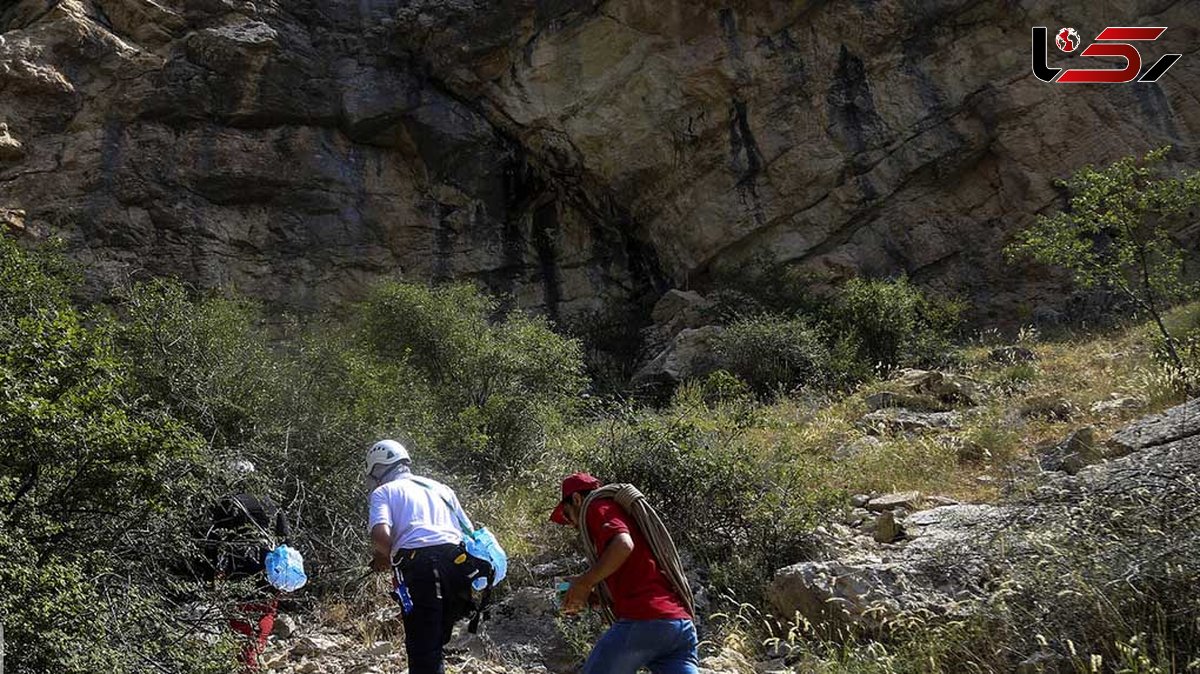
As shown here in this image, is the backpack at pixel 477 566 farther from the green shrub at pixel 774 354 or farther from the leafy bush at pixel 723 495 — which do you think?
the green shrub at pixel 774 354

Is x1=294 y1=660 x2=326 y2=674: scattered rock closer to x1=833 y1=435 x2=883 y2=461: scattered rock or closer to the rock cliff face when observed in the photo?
x1=833 y1=435 x2=883 y2=461: scattered rock

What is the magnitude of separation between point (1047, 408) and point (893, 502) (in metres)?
3.01

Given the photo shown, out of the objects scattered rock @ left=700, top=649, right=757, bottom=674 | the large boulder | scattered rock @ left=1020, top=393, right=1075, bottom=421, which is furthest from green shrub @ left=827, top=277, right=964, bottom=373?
scattered rock @ left=700, top=649, right=757, bottom=674

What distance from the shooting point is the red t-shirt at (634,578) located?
3.17 meters

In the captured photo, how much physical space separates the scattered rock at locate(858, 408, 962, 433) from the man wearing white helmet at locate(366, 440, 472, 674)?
540cm

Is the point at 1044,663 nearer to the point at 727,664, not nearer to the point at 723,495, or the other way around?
the point at 727,664

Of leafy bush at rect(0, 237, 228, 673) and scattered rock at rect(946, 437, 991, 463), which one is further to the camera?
scattered rock at rect(946, 437, 991, 463)

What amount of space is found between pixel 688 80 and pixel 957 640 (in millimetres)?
17656

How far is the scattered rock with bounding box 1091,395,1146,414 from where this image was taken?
7.12 meters

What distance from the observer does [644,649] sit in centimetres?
312

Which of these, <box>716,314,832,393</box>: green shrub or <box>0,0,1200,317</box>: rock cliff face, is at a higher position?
<box>0,0,1200,317</box>: rock cliff face

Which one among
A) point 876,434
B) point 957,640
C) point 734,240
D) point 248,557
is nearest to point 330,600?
point 248,557

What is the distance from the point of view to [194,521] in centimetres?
510

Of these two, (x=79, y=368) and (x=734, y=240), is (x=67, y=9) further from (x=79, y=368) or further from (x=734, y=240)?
(x=79, y=368)
